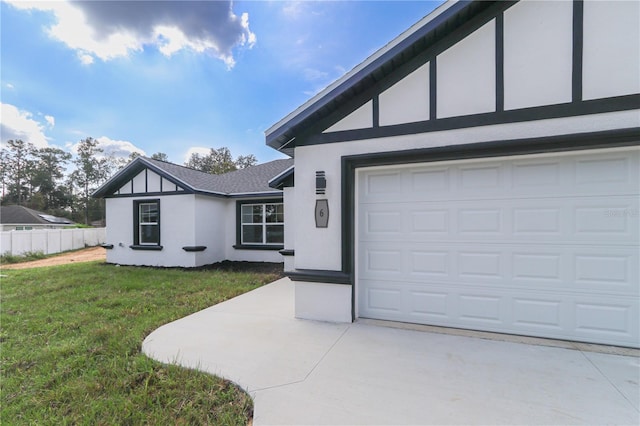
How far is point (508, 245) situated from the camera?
3807 millimetres

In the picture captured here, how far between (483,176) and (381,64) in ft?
7.27

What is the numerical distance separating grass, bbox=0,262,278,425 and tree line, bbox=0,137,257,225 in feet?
120

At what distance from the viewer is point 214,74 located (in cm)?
1153

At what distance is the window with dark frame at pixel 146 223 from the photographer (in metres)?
10.8

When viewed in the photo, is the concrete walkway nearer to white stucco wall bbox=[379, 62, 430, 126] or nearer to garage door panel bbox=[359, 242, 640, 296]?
garage door panel bbox=[359, 242, 640, 296]

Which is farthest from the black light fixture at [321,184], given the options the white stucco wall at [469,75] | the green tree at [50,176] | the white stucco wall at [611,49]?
the green tree at [50,176]

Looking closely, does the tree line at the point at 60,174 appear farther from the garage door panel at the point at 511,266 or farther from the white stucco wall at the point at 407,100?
the garage door panel at the point at 511,266

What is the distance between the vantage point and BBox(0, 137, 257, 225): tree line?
41.0m

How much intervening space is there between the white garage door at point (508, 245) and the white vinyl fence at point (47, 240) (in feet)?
62.0

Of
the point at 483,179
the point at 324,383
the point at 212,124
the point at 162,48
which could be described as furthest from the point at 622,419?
the point at 212,124

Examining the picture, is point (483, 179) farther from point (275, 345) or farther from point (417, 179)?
point (275, 345)

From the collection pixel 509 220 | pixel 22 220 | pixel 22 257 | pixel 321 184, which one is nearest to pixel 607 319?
pixel 509 220

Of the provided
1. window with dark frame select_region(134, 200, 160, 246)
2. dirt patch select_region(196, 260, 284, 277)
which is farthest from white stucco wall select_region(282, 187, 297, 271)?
window with dark frame select_region(134, 200, 160, 246)

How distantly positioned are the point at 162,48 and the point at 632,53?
41.1ft
